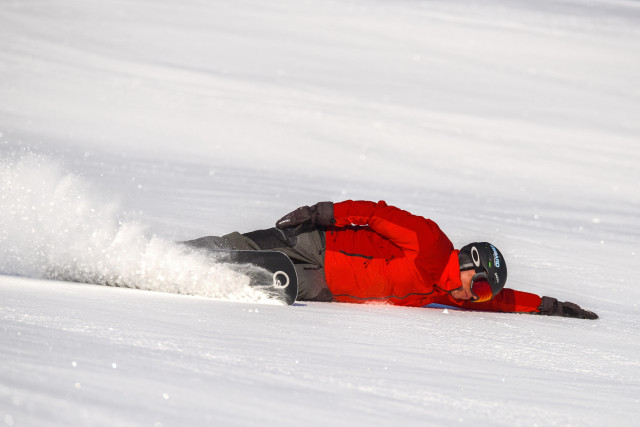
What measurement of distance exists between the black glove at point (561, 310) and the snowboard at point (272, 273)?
188 cm

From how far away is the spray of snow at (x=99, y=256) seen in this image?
475 centimetres

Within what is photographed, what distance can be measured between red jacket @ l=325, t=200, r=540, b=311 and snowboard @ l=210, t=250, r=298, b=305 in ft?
1.10

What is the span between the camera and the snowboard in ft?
15.9

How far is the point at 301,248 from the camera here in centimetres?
514

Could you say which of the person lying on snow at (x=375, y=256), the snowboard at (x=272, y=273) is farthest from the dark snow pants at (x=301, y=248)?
the snowboard at (x=272, y=273)

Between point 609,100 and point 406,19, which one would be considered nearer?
point 609,100

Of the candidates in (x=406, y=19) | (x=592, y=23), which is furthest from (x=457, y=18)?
(x=592, y=23)

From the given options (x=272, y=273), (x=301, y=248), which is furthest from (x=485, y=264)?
(x=272, y=273)

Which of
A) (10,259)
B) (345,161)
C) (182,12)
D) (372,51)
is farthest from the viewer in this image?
(182,12)

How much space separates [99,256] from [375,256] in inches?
65.5

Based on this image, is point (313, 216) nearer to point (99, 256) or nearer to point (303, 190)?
point (99, 256)

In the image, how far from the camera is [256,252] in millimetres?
4941

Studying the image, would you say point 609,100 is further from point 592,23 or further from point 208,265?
point 208,265

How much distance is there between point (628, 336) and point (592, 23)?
17628 mm
